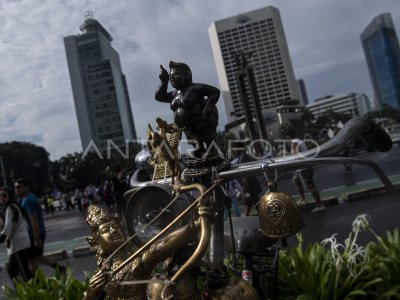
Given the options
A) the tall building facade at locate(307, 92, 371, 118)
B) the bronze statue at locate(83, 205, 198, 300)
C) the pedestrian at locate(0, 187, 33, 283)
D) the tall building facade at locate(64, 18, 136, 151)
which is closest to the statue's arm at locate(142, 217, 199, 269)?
the bronze statue at locate(83, 205, 198, 300)

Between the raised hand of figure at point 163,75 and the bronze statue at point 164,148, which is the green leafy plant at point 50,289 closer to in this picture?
the bronze statue at point 164,148

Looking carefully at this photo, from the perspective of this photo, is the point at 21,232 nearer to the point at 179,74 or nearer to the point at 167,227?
the point at 179,74

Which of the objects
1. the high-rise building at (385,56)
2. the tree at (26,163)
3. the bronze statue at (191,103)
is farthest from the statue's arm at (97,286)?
the high-rise building at (385,56)

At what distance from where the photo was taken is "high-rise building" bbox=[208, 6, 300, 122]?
74938mm

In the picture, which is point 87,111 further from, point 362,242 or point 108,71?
point 362,242

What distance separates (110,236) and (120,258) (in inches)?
4.2

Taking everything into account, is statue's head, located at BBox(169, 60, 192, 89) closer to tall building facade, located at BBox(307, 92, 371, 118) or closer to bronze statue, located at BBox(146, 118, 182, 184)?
bronze statue, located at BBox(146, 118, 182, 184)

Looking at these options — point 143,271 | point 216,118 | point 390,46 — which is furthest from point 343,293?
point 390,46

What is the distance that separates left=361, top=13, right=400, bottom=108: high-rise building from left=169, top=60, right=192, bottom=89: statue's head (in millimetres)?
124756

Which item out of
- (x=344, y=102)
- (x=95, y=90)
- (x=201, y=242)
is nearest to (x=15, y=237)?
(x=201, y=242)

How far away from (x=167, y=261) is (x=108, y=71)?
96.2 meters

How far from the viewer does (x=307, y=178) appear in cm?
788

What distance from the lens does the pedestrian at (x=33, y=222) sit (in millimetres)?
5352

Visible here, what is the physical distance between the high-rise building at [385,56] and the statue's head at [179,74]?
4912 inches
